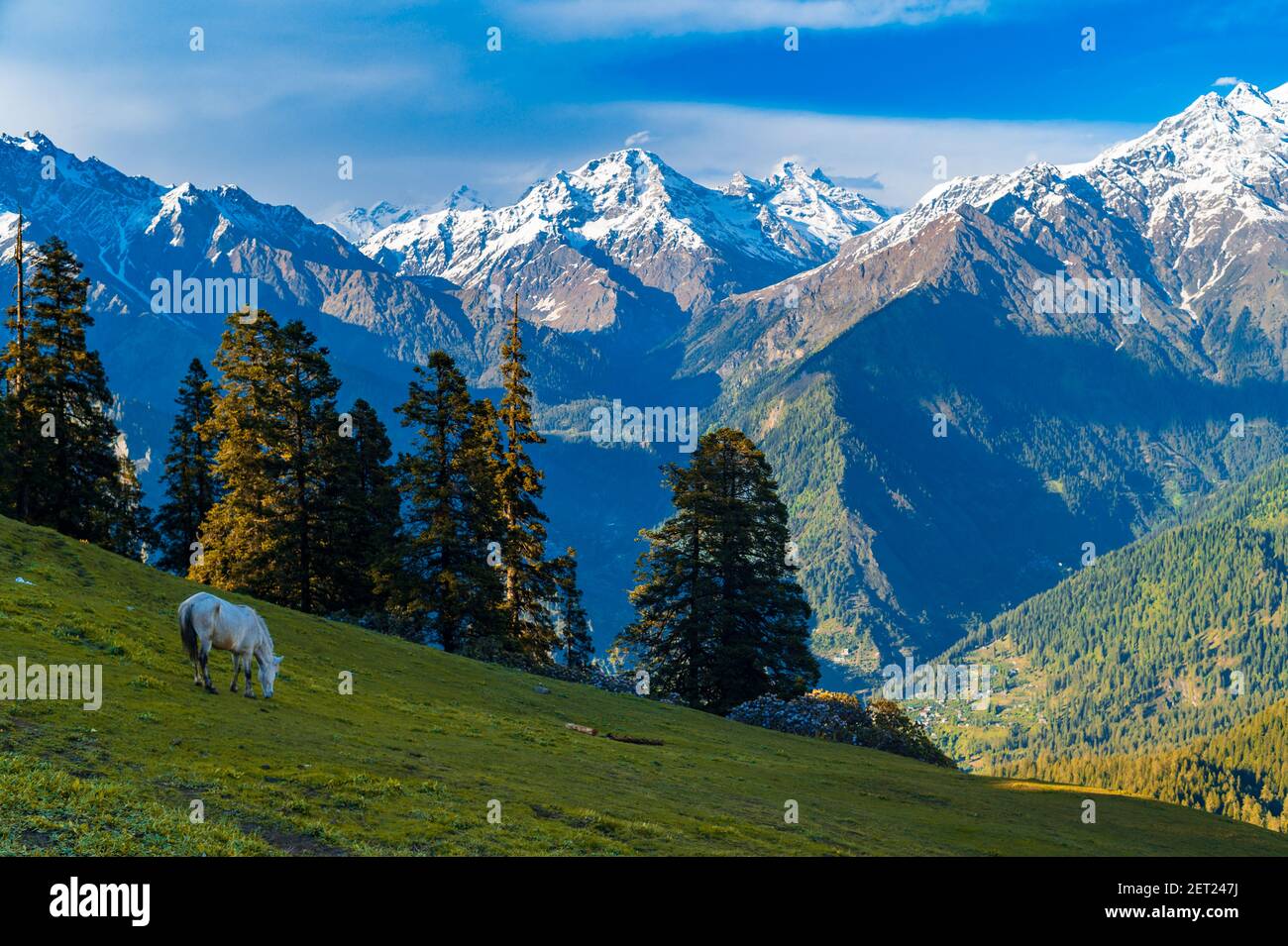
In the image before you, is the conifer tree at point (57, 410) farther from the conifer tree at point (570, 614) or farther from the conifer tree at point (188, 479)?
the conifer tree at point (570, 614)

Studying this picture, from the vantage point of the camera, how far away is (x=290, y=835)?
58.1ft

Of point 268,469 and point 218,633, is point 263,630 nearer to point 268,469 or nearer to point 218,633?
point 218,633

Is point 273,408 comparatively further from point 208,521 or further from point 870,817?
point 870,817

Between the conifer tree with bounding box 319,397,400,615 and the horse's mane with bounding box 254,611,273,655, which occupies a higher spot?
the conifer tree with bounding box 319,397,400,615

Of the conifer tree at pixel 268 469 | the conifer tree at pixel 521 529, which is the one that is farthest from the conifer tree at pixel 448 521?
the conifer tree at pixel 268 469

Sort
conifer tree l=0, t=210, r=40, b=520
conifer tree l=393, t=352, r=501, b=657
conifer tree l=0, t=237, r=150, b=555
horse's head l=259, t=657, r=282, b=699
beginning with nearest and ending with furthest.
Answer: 1. horse's head l=259, t=657, r=282, b=699
2. conifer tree l=0, t=210, r=40, b=520
3. conifer tree l=393, t=352, r=501, b=657
4. conifer tree l=0, t=237, r=150, b=555

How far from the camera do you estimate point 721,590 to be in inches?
2648

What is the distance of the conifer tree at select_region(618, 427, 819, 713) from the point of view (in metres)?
65.2

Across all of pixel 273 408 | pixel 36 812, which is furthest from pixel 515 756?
pixel 273 408

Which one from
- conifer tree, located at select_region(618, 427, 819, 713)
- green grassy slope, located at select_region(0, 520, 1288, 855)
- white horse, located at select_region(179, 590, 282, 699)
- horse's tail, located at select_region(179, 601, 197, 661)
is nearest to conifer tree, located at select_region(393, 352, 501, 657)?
green grassy slope, located at select_region(0, 520, 1288, 855)

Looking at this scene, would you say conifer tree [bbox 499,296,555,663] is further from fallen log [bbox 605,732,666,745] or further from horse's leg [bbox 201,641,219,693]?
horse's leg [bbox 201,641,219,693]

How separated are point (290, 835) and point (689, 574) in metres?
50.0

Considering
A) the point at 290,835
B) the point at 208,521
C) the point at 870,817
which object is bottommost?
the point at 870,817

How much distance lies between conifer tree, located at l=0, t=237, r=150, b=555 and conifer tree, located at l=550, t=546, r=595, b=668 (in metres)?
29.8
